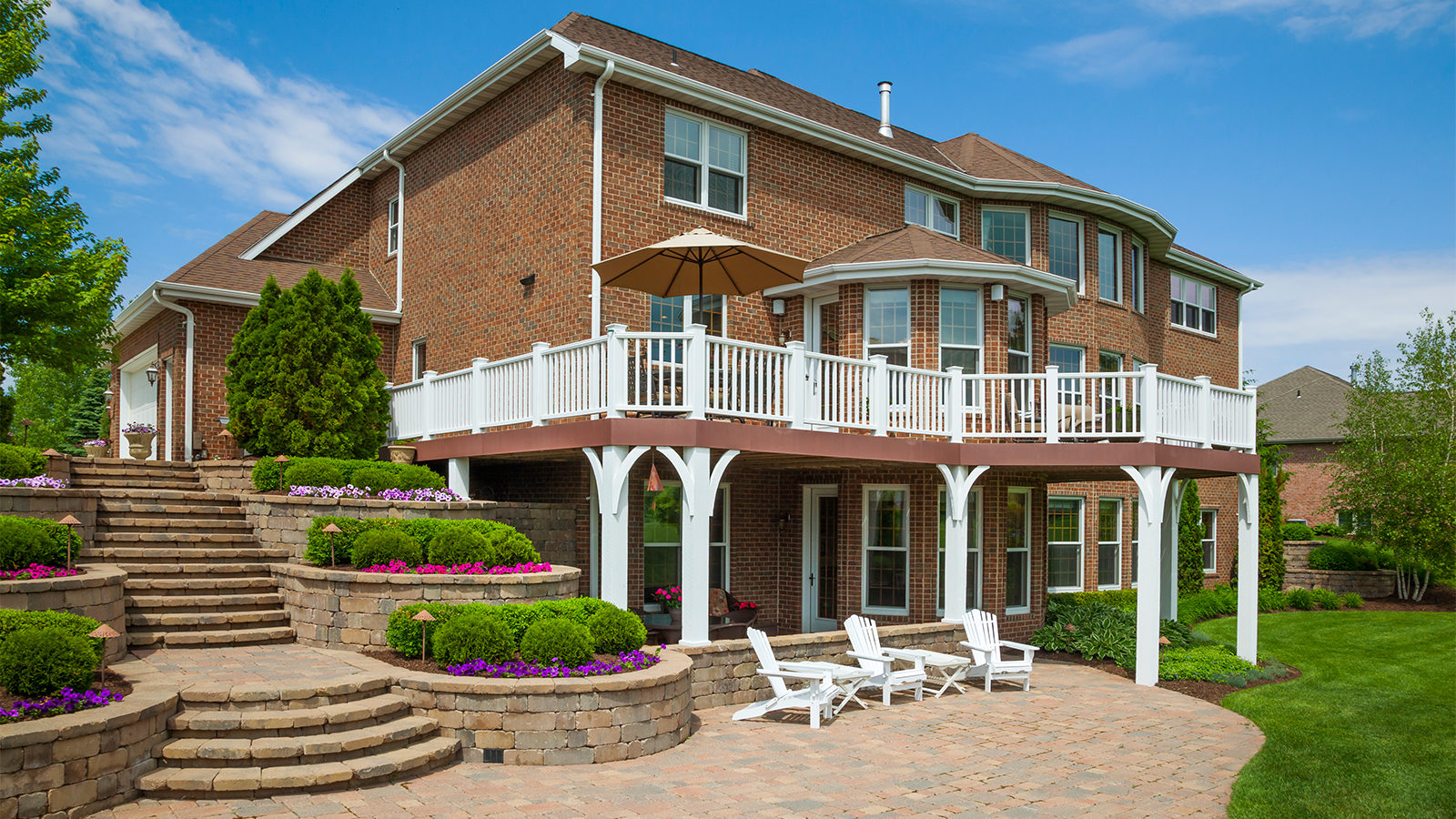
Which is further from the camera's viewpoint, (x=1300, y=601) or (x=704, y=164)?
(x=1300, y=601)

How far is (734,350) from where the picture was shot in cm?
1193

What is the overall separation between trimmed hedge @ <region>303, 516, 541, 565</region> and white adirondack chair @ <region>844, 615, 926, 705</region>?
3981 millimetres

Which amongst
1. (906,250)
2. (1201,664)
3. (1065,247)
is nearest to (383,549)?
(906,250)

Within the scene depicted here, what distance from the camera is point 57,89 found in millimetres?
17688

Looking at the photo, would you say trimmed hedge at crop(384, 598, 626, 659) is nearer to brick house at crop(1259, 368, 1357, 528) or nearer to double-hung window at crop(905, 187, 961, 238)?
double-hung window at crop(905, 187, 961, 238)

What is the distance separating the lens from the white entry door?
15.9m

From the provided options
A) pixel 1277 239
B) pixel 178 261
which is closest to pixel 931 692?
pixel 1277 239

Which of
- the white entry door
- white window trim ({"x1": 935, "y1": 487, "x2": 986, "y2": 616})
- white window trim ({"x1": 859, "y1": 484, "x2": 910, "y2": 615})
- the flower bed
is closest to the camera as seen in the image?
the flower bed

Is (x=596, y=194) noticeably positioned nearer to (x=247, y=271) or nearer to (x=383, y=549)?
(x=383, y=549)

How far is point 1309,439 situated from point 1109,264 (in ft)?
69.6

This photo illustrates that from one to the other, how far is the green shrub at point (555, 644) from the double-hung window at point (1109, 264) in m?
15.3

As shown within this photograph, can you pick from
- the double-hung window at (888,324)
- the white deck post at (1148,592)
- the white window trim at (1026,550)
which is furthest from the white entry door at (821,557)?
the white deck post at (1148,592)

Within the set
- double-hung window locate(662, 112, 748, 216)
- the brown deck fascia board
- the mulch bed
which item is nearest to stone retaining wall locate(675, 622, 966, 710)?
the brown deck fascia board

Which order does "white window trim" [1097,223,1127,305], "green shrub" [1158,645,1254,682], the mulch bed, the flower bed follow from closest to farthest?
the flower bed < the mulch bed < "green shrub" [1158,645,1254,682] < "white window trim" [1097,223,1127,305]
